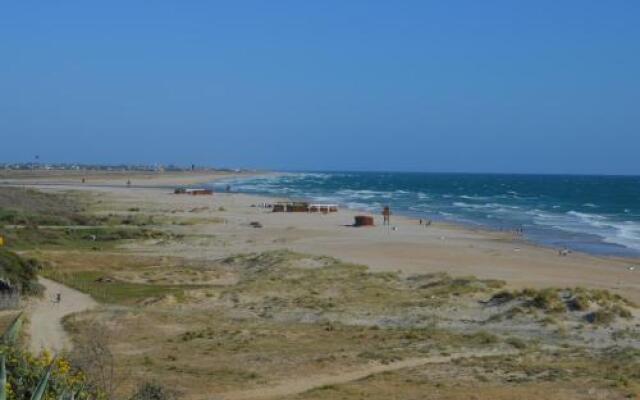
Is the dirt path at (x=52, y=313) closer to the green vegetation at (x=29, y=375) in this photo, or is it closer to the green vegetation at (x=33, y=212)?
the green vegetation at (x=29, y=375)

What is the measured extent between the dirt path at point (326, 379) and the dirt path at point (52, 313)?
481 centimetres

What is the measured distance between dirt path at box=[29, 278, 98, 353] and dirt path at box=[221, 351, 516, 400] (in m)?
4.81

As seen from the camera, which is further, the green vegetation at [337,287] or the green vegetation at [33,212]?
the green vegetation at [33,212]

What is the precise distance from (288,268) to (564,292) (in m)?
13.4

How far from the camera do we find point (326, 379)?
18.5m

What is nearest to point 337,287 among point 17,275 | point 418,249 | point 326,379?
point 17,275

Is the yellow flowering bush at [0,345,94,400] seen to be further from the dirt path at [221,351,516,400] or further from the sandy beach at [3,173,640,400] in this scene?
the dirt path at [221,351,516,400]

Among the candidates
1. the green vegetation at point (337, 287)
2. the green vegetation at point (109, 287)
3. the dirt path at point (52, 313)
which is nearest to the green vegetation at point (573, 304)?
the green vegetation at point (337, 287)

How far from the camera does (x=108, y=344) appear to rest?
71.1 feet

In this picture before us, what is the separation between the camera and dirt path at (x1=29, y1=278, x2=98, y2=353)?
21.5 meters

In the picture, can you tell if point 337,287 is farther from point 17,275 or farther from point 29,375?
point 29,375

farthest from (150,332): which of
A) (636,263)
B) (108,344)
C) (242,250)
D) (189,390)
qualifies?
(636,263)

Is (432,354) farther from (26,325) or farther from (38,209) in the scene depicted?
Answer: (38,209)

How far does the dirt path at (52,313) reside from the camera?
2150 centimetres
